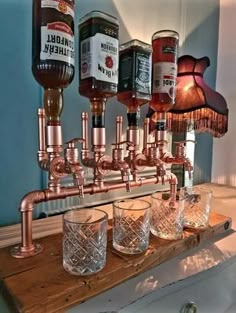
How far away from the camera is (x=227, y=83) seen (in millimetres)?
1381

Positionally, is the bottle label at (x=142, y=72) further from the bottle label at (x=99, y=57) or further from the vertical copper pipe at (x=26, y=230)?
the vertical copper pipe at (x=26, y=230)

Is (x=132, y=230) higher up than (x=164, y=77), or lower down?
lower down

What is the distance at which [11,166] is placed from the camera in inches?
28.9

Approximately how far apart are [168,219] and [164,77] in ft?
1.20

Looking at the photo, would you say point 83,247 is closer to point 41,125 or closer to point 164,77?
point 41,125

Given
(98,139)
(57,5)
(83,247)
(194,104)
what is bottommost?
(83,247)

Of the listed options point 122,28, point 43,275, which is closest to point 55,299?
point 43,275

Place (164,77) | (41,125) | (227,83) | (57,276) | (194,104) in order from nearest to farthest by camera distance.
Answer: (57,276)
(41,125)
(164,77)
(194,104)
(227,83)

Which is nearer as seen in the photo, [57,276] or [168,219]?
[57,276]

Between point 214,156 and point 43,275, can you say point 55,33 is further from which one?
point 214,156

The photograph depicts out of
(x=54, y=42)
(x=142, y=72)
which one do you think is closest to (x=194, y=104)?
(x=142, y=72)

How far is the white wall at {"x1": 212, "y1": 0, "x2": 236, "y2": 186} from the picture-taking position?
4.42ft

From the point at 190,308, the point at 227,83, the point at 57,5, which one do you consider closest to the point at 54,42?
the point at 57,5

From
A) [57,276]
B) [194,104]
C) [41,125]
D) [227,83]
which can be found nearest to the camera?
[57,276]
